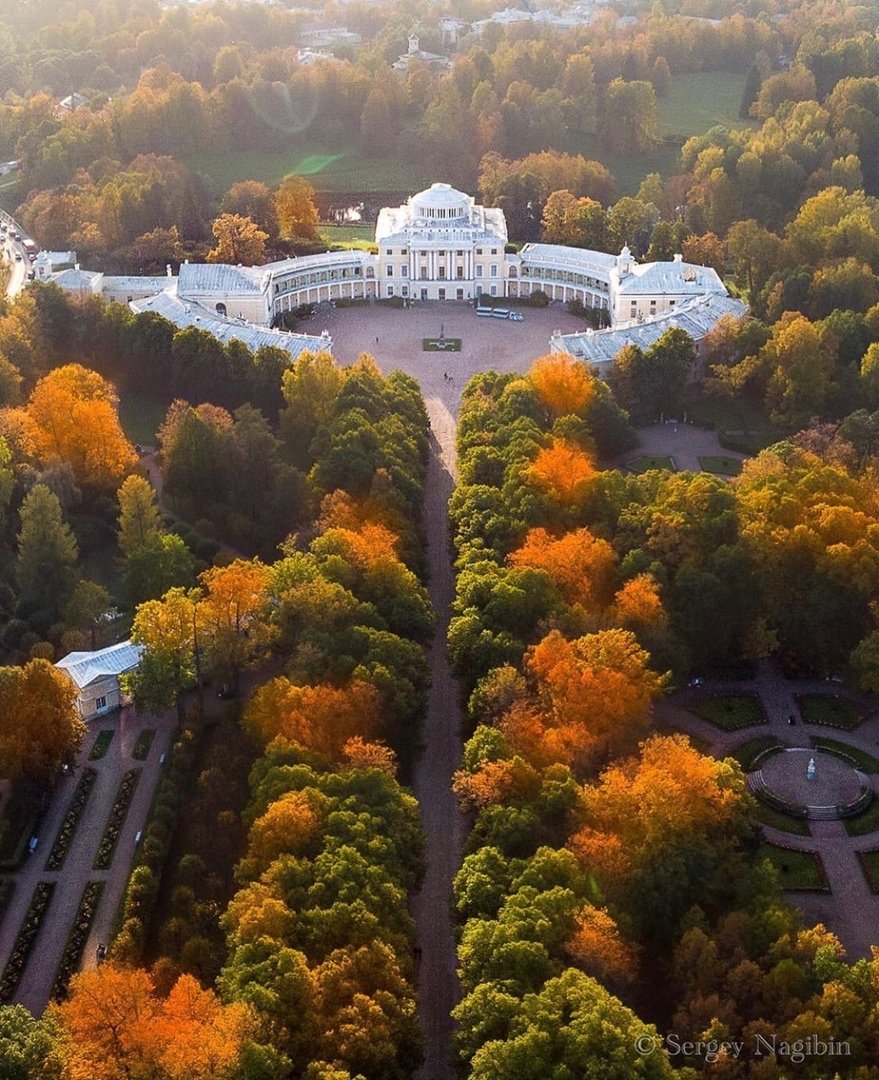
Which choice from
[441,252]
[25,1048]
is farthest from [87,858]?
[441,252]

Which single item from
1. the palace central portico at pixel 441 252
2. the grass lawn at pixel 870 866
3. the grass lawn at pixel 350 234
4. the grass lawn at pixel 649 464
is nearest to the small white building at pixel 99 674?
the grass lawn at pixel 870 866

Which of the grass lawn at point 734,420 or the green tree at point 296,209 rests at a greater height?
the green tree at point 296,209

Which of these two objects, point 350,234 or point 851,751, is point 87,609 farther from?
point 350,234

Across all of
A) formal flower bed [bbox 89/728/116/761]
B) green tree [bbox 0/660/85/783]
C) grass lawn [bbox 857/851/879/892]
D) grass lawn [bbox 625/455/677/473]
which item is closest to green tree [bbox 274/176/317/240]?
grass lawn [bbox 625/455/677/473]

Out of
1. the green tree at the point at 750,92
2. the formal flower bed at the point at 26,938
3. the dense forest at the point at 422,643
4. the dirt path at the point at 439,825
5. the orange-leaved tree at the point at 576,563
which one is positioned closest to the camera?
the dense forest at the point at 422,643

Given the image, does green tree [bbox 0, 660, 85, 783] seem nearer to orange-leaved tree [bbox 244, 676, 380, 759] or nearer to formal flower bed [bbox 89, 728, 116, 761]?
formal flower bed [bbox 89, 728, 116, 761]

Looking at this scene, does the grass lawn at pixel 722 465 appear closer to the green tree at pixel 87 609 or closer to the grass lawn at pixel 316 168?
the green tree at pixel 87 609
